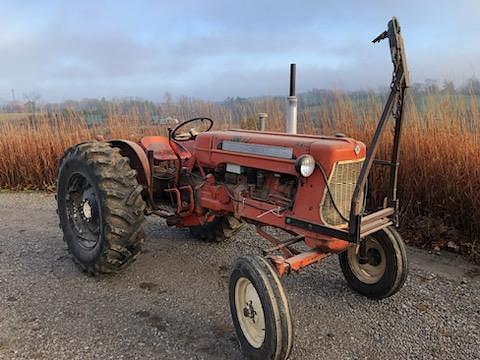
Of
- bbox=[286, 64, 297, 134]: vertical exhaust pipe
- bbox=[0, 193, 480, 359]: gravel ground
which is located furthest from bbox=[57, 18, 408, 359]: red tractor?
bbox=[286, 64, 297, 134]: vertical exhaust pipe

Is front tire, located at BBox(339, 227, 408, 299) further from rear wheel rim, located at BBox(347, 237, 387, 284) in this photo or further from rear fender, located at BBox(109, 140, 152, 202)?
rear fender, located at BBox(109, 140, 152, 202)

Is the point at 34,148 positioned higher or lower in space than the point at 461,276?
higher

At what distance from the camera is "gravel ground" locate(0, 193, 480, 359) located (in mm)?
2689

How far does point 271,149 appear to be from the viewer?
2.99 meters

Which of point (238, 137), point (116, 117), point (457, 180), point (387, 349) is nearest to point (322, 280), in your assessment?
point (387, 349)

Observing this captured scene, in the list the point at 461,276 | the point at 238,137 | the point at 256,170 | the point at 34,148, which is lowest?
the point at 461,276

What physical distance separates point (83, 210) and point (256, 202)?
159 centimetres

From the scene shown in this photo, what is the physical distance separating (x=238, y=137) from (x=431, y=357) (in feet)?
6.21

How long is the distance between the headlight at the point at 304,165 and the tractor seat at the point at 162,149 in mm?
1485

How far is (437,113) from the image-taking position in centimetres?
497

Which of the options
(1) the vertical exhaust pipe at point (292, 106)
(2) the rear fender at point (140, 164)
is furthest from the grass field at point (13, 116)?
(1) the vertical exhaust pipe at point (292, 106)

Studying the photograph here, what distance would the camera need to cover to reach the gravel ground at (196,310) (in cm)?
269

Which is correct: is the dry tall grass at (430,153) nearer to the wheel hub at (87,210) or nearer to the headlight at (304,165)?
the headlight at (304,165)

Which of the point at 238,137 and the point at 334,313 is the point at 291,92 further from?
the point at 334,313
